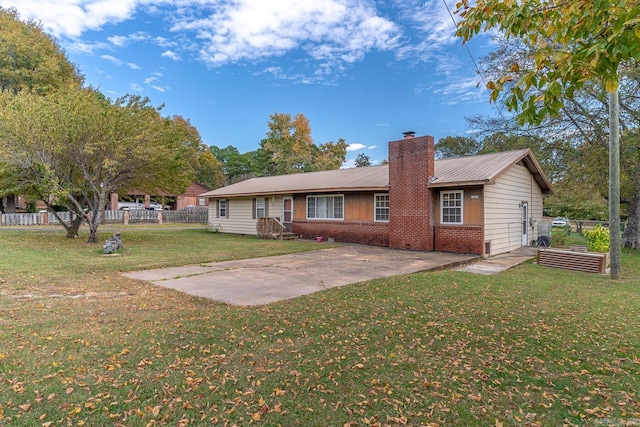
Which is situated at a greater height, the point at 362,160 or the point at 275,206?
the point at 362,160

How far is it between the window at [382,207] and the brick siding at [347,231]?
232 mm

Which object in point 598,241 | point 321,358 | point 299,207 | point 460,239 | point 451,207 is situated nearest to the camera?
point 321,358

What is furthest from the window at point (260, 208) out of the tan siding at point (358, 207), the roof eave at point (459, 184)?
the roof eave at point (459, 184)

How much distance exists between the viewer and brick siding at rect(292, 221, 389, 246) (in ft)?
46.7

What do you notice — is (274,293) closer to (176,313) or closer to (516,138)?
(176,313)

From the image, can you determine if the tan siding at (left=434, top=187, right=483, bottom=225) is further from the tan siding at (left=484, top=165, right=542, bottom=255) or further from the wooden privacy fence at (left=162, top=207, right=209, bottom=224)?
the wooden privacy fence at (left=162, top=207, right=209, bottom=224)

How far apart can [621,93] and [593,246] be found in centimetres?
724

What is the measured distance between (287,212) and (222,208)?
574 centimetres

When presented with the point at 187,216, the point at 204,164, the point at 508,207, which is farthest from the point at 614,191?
the point at 204,164

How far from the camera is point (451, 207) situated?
12.4 metres

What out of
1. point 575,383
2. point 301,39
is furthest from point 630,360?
point 301,39

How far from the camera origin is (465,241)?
465 inches

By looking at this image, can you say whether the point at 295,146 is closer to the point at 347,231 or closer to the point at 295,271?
the point at 347,231

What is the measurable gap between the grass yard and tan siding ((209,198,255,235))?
13.4 metres
